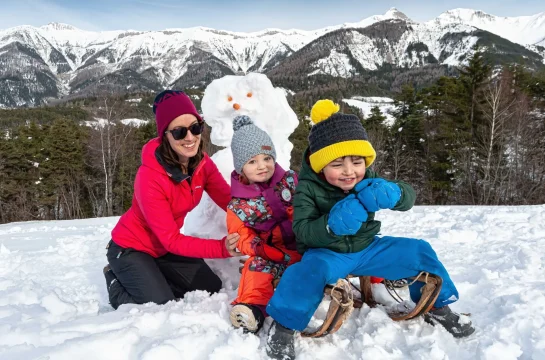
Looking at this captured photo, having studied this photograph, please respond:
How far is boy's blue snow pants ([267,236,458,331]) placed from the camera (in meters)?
1.84

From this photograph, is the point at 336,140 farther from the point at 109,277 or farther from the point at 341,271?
the point at 109,277

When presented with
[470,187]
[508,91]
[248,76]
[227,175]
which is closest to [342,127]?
[227,175]

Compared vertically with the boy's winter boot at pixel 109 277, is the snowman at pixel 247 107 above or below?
above

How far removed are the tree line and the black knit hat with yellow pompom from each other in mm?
12733

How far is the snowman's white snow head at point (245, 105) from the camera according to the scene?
14.6 ft

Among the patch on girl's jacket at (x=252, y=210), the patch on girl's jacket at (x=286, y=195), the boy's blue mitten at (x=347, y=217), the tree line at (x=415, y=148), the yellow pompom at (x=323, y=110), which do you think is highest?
the yellow pompom at (x=323, y=110)

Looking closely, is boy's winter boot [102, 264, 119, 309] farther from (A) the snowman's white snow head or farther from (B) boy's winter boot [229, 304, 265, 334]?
(A) the snowman's white snow head

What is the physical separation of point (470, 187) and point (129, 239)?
19.0 meters

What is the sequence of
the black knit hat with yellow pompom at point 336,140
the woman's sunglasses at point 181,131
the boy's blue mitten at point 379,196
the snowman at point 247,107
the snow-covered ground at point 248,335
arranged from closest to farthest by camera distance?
1. the snow-covered ground at point 248,335
2. the boy's blue mitten at point 379,196
3. the black knit hat with yellow pompom at point 336,140
4. the woman's sunglasses at point 181,131
5. the snowman at point 247,107

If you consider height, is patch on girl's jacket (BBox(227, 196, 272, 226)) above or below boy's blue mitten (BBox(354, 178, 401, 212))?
below

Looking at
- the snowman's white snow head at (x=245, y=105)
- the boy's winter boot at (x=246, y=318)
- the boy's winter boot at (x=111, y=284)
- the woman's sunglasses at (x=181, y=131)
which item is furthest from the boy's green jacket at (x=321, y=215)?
the snowman's white snow head at (x=245, y=105)

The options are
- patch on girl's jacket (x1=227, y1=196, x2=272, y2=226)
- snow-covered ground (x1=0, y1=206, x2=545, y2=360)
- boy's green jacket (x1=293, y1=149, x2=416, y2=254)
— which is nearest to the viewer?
snow-covered ground (x1=0, y1=206, x2=545, y2=360)

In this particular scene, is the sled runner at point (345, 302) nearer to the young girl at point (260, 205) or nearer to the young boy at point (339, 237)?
the young boy at point (339, 237)

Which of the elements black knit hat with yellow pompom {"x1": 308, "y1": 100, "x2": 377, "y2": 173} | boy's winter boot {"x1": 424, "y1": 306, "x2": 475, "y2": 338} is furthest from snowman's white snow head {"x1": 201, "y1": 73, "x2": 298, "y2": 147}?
boy's winter boot {"x1": 424, "y1": 306, "x2": 475, "y2": 338}
